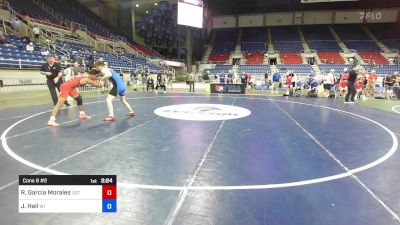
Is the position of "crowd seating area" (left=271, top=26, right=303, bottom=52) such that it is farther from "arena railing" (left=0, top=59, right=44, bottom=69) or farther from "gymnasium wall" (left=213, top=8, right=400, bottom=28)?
"arena railing" (left=0, top=59, right=44, bottom=69)

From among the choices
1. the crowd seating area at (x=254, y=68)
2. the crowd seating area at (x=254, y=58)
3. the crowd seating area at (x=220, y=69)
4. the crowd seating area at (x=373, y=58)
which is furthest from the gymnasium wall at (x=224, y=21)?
the crowd seating area at (x=373, y=58)

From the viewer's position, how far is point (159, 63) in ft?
111

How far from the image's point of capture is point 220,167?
150 inches

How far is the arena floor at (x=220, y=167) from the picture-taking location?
8.47 feet

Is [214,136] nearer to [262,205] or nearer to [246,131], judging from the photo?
[246,131]

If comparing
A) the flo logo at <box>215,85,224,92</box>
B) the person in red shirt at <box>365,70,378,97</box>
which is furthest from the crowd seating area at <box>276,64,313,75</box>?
the flo logo at <box>215,85,224,92</box>

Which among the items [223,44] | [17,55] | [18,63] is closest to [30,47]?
[17,55]

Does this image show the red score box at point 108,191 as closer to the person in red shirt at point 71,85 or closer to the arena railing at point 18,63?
the person in red shirt at point 71,85
